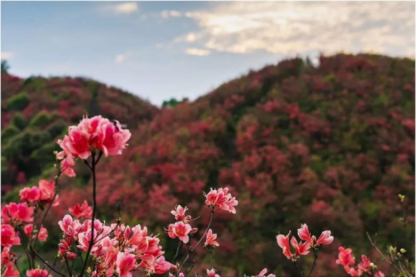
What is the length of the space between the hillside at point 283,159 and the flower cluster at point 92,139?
4.73 m

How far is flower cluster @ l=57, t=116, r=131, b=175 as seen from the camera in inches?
44.0

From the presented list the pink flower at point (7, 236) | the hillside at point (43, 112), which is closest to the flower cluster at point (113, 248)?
the pink flower at point (7, 236)

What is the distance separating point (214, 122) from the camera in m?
9.54

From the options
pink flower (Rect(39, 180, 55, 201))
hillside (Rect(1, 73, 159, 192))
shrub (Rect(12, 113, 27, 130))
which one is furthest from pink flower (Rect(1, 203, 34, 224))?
shrub (Rect(12, 113, 27, 130))

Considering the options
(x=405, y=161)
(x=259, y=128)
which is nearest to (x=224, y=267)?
(x=259, y=128)

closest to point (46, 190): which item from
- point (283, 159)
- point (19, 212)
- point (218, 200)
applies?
point (19, 212)

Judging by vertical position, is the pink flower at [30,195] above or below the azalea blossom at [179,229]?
below

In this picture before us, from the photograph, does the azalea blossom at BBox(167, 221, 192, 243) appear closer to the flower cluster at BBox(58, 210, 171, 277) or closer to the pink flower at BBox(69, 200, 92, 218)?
the flower cluster at BBox(58, 210, 171, 277)

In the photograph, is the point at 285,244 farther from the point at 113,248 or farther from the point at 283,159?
the point at 283,159

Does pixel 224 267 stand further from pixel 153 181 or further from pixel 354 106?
pixel 354 106

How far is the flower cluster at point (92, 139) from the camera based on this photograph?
1.12 m

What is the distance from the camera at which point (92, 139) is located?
113 cm

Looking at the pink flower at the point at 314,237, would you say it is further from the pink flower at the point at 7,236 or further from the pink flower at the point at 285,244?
the pink flower at the point at 7,236

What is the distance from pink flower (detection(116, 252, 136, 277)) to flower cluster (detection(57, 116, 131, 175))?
1.18 feet
